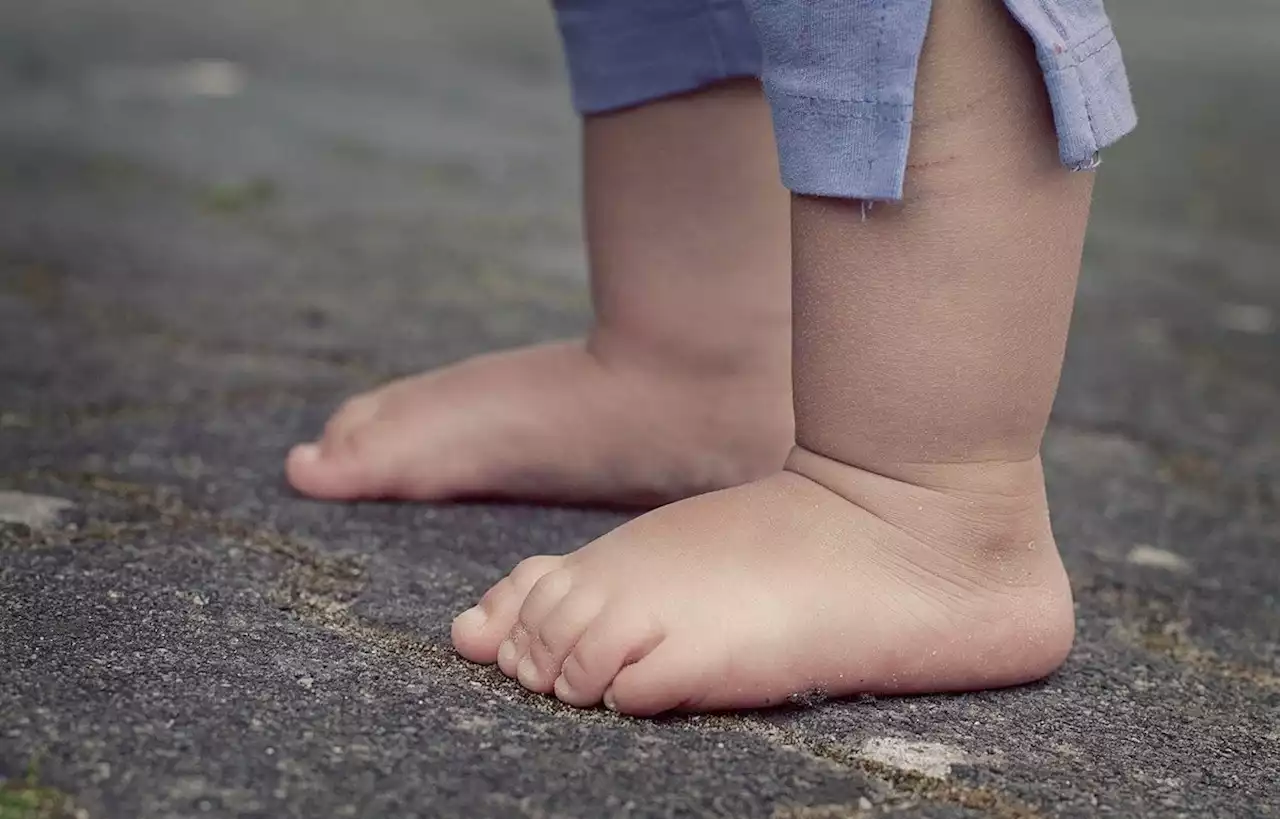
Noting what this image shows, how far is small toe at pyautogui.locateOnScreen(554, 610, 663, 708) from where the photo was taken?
824mm

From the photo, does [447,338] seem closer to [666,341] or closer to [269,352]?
[269,352]

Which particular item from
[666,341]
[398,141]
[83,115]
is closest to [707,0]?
[666,341]

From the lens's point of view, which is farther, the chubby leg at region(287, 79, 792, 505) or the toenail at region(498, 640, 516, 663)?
the chubby leg at region(287, 79, 792, 505)

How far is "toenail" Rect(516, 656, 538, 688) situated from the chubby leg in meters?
0.36

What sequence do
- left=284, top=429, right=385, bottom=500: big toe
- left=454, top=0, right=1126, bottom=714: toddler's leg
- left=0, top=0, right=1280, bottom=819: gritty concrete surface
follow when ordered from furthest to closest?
left=284, top=429, right=385, bottom=500: big toe < left=454, top=0, right=1126, bottom=714: toddler's leg < left=0, top=0, right=1280, bottom=819: gritty concrete surface

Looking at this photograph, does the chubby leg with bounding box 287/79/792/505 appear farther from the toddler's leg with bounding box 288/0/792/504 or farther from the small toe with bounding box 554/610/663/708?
the small toe with bounding box 554/610/663/708

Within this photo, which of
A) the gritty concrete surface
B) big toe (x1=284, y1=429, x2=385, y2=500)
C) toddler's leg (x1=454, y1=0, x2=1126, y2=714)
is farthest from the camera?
big toe (x1=284, y1=429, x2=385, y2=500)

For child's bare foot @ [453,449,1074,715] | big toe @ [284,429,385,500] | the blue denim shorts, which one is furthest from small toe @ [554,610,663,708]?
big toe @ [284,429,385,500]

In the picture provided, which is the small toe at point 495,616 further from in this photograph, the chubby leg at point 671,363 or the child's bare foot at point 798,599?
the chubby leg at point 671,363

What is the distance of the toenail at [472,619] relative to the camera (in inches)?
34.5

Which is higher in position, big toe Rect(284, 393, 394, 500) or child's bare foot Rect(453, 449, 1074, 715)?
child's bare foot Rect(453, 449, 1074, 715)

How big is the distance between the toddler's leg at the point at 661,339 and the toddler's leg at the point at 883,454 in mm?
285

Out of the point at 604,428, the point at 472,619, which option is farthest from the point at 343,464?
the point at 472,619

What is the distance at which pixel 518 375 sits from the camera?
124 cm
